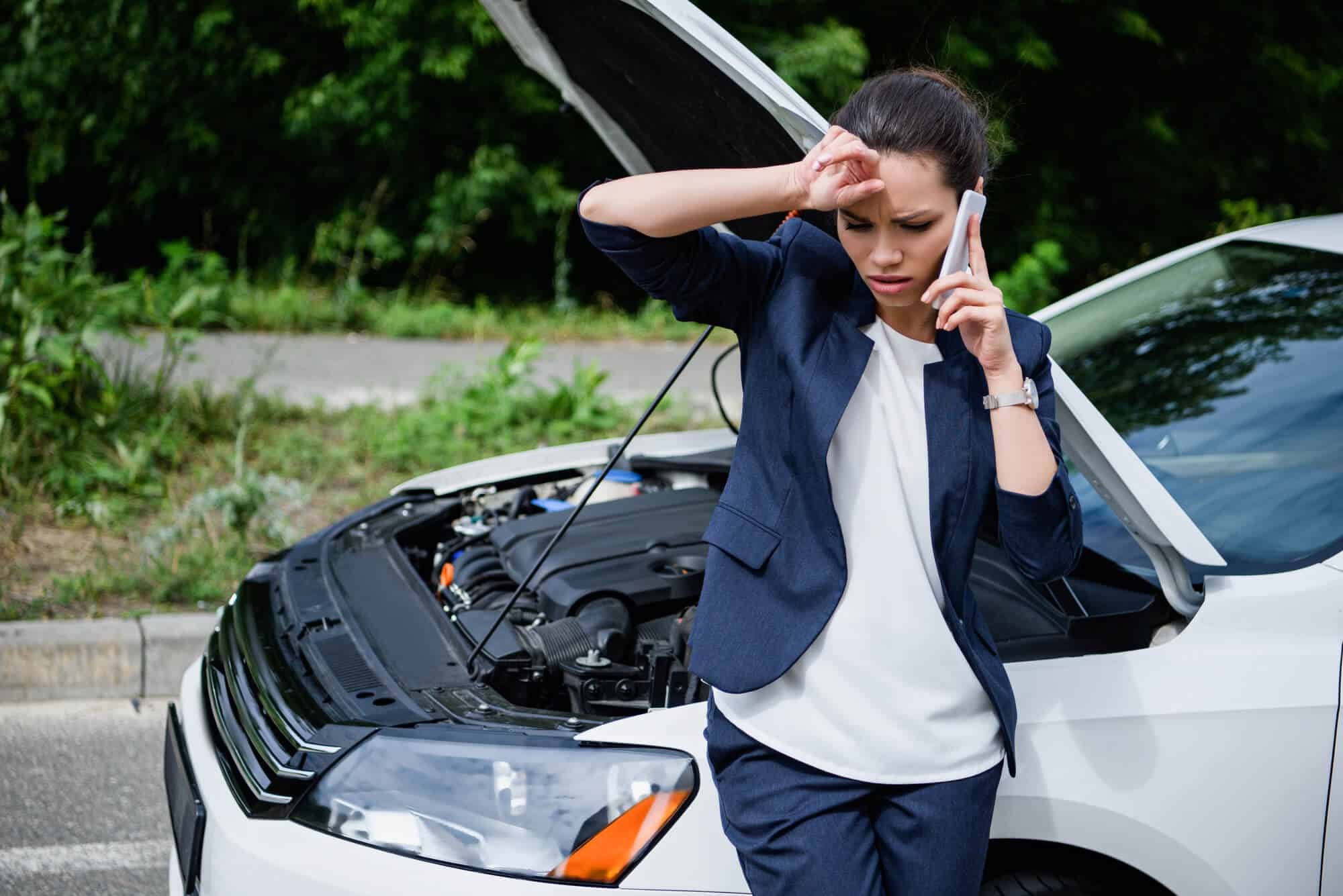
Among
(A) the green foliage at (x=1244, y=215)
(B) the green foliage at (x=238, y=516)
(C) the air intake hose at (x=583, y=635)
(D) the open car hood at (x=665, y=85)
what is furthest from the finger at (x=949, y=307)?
(A) the green foliage at (x=1244, y=215)

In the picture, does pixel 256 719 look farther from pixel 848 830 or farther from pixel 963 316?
pixel 963 316

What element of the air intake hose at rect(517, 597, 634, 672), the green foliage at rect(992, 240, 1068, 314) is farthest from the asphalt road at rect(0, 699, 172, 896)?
the green foliage at rect(992, 240, 1068, 314)

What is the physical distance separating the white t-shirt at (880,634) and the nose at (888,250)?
13 centimetres

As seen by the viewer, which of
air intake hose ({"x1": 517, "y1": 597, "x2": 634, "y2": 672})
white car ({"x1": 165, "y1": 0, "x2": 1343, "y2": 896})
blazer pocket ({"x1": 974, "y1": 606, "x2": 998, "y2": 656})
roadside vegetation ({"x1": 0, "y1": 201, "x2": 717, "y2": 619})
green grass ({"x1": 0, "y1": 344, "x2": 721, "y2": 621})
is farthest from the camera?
roadside vegetation ({"x1": 0, "y1": 201, "x2": 717, "y2": 619})

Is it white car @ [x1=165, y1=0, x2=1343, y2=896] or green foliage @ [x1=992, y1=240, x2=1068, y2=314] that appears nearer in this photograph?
white car @ [x1=165, y1=0, x2=1343, y2=896]

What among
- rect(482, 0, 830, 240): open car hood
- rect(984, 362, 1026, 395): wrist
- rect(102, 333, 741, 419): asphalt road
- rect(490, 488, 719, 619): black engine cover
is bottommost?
rect(102, 333, 741, 419): asphalt road

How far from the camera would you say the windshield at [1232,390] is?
89.5 inches

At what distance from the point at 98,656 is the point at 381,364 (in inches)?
153

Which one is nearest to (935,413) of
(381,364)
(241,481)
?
(241,481)

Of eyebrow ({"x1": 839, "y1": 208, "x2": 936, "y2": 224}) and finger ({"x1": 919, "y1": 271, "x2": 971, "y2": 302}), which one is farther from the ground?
eyebrow ({"x1": 839, "y1": 208, "x2": 936, "y2": 224})

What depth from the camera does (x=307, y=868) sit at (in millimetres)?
1764

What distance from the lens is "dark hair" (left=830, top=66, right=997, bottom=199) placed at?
146 cm

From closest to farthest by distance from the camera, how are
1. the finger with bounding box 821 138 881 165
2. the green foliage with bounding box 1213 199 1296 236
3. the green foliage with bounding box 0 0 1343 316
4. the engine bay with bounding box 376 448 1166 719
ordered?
the finger with bounding box 821 138 881 165 < the engine bay with bounding box 376 448 1166 719 < the green foliage with bounding box 1213 199 1296 236 < the green foliage with bounding box 0 0 1343 316

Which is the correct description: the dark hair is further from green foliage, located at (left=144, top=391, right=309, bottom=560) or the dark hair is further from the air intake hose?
green foliage, located at (left=144, top=391, right=309, bottom=560)
